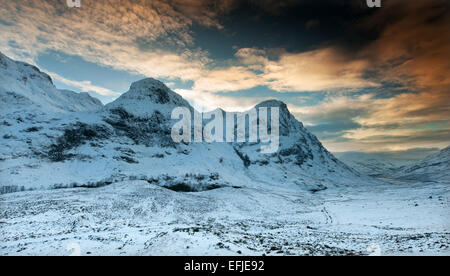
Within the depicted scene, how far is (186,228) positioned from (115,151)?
4960cm

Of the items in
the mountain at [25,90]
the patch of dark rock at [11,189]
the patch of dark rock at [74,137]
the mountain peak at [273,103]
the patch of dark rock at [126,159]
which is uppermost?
the mountain peak at [273,103]

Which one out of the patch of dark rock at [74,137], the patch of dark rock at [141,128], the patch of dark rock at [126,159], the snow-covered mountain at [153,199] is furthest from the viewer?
the patch of dark rock at [141,128]

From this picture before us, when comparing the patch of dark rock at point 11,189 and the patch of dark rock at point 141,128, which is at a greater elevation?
the patch of dark rock at point 141,128

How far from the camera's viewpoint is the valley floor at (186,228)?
12430mm

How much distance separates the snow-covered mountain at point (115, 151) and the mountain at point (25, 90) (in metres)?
0.69

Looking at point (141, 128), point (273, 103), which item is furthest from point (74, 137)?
point (273, 103)

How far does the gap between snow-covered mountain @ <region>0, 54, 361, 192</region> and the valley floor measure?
389 inches

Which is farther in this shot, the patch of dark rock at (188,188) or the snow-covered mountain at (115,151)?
the patch of dark rock at (188,188)

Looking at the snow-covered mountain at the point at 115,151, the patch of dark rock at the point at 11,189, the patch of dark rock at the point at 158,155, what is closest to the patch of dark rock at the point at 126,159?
the snow-covered mountain at the point at 115,151

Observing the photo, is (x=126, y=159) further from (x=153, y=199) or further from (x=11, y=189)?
(x=153, y=199)

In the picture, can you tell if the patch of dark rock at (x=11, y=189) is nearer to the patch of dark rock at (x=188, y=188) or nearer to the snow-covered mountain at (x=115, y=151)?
the snow-covered mountain at (x=115, y=151)

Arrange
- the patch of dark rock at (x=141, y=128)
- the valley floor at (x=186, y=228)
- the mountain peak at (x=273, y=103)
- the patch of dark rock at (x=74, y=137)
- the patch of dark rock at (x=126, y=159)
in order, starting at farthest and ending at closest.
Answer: the mountain peak at (x=273, y=103) → the patch of dark rock at (x=141, y=128) → the patch of dark rock at (x=126, y=159) → the patch of dark rock at (x=74, y=137) → the valley floor at (x=186, y=228)

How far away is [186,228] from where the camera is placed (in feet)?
55.2
